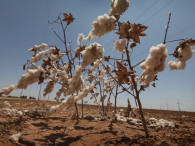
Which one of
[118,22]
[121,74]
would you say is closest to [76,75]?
A: [121,74]

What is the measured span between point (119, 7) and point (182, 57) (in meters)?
0.99

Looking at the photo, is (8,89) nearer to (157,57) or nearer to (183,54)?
(157,57)

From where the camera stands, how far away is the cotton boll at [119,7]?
1.65 metres

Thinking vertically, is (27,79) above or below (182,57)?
below

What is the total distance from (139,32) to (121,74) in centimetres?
58

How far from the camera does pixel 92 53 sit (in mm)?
1627

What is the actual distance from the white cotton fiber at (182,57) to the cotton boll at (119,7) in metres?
0.87

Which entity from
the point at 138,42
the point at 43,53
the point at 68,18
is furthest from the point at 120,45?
the point at 43,53

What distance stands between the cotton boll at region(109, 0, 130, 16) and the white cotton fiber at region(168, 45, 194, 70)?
87 centimetres

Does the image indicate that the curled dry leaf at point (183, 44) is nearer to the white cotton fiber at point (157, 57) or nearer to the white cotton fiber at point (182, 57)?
the white cotton fiber at point (182, 57)

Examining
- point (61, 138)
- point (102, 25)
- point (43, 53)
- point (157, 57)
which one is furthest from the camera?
point (43, 53)

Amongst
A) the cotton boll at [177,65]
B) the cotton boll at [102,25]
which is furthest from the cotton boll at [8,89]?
the cotton boll at [177,65]

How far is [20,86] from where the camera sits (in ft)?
5.26

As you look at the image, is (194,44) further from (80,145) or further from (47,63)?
(47,63)
